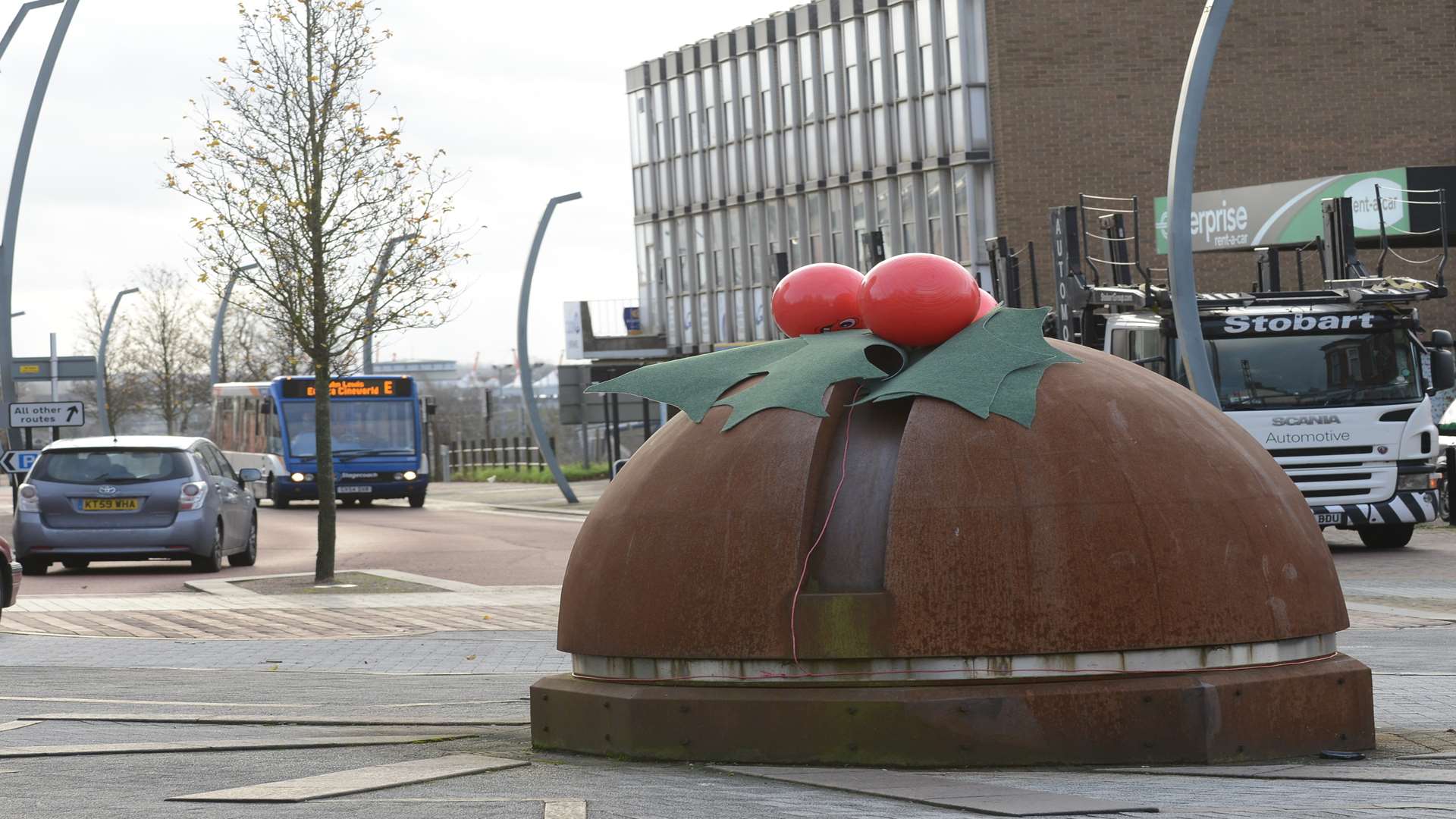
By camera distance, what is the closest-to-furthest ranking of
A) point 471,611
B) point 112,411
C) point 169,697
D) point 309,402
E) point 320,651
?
point 169,697 < point 320,651 < point 471,611 < point 309,402 < point 112,411

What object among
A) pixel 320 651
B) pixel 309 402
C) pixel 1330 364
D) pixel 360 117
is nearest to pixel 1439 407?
pixel 1330 364

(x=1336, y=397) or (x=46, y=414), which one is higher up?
(x=46, y=414)

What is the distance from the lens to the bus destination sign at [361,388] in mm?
41188

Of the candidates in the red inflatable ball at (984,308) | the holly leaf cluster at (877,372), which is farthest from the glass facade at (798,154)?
the holly leaf cluster at (877,372)

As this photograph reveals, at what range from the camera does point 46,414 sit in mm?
31719

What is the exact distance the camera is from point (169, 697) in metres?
11.1

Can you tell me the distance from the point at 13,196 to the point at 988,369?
2615 centimetres

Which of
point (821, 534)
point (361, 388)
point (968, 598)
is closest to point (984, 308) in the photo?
point (821, 534)

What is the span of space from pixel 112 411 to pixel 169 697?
63.6 metres

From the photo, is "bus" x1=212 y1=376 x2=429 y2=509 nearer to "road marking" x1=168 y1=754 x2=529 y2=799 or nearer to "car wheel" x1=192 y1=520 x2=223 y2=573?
"car wheel" x1=192 y1=520 x2=223 y2=573

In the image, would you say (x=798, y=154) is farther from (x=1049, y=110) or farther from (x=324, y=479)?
(x=324, y=479)

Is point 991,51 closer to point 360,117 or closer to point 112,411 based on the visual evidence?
point 360,117

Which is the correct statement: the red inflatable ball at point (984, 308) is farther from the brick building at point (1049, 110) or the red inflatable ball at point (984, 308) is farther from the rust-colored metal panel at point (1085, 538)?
the brick building at point (1049, 110)

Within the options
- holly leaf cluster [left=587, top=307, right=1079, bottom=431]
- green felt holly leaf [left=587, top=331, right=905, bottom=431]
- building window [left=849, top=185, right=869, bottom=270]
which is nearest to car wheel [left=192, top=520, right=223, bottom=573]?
green felt holly leaf [left=587, top=331, right=905, bottom=431]
